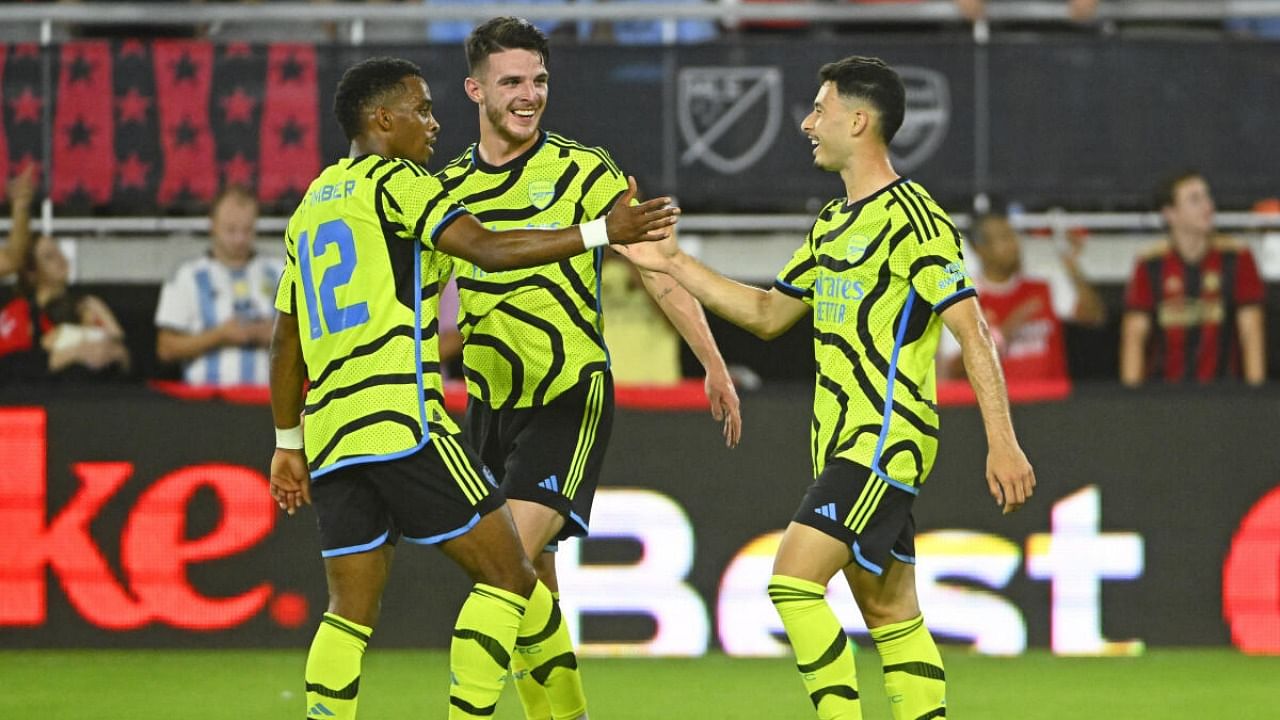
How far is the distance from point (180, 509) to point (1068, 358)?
15.3 ft

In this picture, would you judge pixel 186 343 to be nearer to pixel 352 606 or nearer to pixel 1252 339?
pixel 352 606

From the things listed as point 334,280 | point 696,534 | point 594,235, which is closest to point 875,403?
point 594,235

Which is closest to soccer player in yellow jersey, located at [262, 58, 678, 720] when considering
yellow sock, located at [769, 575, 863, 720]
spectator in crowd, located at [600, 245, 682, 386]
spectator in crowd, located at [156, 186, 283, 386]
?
yellow sock, located at [769, 575, 863, 720]

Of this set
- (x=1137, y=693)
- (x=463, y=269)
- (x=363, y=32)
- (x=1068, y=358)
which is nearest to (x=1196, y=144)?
(x=1068, y=358)

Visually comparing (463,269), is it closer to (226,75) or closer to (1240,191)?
(226,75)

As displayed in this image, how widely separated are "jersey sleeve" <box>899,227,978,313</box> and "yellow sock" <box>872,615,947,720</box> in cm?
94

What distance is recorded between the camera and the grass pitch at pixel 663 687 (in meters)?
7.25

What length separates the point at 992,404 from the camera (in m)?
5.32

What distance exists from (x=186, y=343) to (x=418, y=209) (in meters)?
4.56

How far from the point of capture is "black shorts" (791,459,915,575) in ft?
17.8

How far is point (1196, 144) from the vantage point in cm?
995

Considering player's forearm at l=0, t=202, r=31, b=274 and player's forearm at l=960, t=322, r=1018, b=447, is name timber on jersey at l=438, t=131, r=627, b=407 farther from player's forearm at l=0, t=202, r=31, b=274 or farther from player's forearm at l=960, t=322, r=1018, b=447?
player's forearm at l=0, t=202, r=31, b=274

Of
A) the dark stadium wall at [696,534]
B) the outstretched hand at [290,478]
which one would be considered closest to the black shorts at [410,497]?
the outstretched hand at [290,478]

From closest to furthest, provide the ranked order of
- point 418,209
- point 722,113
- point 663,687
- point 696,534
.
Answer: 1. point 418,209
2. point 663,687
3. point 696,534
4. point 722,113
